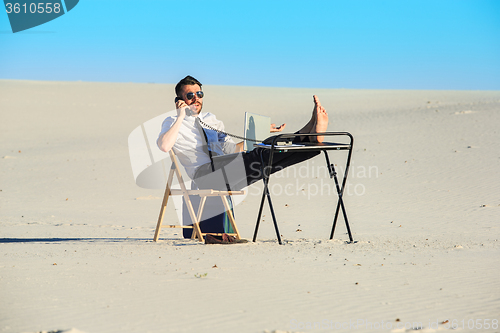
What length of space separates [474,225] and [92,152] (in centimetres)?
1494

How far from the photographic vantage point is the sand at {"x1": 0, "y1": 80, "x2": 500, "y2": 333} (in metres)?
3.15

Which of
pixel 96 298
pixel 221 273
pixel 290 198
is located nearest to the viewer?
pixel 96 298

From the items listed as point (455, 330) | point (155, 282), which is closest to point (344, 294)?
point (455, 330)

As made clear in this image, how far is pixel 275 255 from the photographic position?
190 inches

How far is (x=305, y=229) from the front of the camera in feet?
23.7

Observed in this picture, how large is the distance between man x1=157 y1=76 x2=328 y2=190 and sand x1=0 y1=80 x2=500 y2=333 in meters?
0.76

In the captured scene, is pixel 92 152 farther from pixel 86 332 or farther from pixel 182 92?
pixel 86 332

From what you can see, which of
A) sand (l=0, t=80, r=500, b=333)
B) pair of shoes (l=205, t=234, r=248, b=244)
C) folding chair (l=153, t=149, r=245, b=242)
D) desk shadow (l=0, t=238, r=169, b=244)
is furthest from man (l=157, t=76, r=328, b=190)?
desk shadow (l=0, t=238, r=169, b=244)

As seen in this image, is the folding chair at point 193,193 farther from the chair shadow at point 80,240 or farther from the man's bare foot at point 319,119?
the man's bare foot at point 319,119

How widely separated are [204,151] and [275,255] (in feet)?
4.89

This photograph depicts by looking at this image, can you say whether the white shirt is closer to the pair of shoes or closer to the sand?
the pair of shoes

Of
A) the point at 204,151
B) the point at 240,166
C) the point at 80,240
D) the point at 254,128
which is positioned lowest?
the point at 80,240

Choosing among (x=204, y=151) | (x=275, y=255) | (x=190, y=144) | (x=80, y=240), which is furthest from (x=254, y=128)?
(x=80, y=240)

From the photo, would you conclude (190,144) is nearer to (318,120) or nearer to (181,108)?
(181,108)
